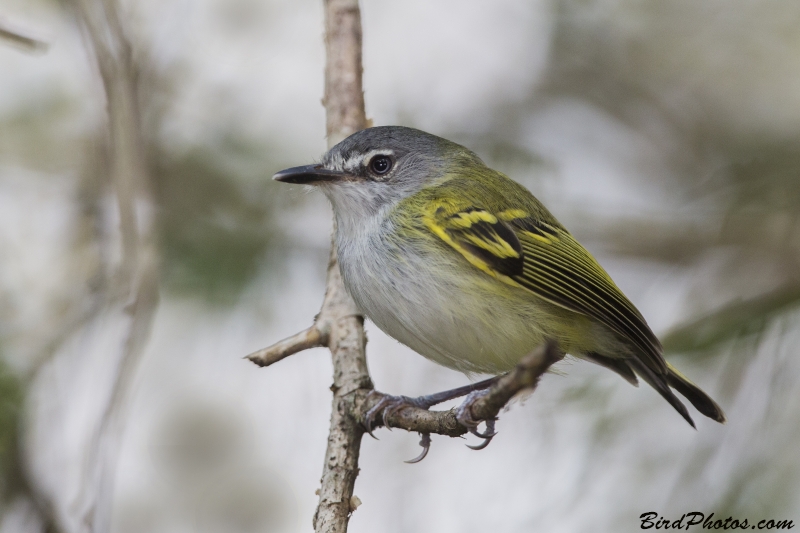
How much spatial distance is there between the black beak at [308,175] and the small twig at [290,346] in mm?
693

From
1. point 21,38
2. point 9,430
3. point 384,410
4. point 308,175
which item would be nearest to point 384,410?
point 384,410

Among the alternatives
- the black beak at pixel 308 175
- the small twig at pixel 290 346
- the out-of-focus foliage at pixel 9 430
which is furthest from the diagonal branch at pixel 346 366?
the out-of-focus foliage at pixel 9 430

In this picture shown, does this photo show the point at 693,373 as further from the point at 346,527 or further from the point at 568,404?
the point at 346,527

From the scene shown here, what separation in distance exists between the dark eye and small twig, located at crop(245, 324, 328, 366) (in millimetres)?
828

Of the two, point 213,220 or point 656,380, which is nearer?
point 656,380

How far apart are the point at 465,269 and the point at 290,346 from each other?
0.78 metres

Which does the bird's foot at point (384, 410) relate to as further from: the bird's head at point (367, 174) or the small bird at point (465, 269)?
the bird's head at point (367, 174)

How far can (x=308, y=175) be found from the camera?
3.47 meters

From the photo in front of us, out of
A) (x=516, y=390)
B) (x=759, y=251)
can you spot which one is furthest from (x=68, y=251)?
(x=759, y=251)

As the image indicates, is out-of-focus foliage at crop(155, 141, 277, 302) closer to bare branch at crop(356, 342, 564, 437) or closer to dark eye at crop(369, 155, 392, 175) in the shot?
dark eye at crop(369, 155, 392, 175)

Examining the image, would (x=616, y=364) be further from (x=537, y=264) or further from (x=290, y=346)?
(x=290, y=346)

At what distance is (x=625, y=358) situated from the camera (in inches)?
144

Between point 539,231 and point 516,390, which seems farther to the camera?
point 539,231

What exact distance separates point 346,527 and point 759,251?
313 cm
